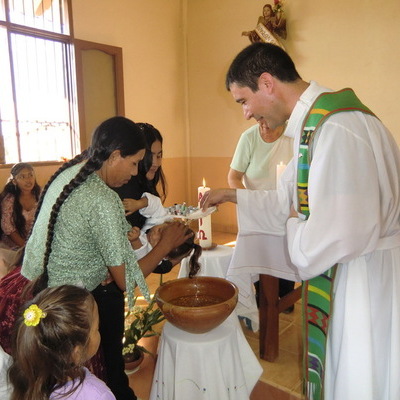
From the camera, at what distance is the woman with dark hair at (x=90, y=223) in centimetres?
139

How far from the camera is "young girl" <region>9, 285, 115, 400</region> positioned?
1.10 m

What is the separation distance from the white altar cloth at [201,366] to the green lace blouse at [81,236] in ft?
1.16

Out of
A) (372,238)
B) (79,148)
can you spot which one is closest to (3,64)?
(79,148)

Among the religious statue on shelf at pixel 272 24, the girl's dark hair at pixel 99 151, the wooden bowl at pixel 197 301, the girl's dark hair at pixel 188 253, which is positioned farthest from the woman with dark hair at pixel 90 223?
the religious statue on shelf at pixel 272 24

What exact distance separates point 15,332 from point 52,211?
414 mm

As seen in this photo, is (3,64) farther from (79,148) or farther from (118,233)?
(118,233)

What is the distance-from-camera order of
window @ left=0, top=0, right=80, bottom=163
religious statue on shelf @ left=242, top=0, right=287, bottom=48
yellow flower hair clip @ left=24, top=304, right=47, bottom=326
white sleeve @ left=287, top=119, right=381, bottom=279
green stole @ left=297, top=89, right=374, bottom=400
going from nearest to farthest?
yellow flower hair clip @ left=24, top=304, right=47, bottom=326 < white sleeve @ left=287, top=119, right=381, bottom=279 < green stole @ left=297, top=89, right=374, bottom=400 < window @ left=0, top=0, right=80, bottom=163 < religious statue on shelf @ left=242, top=0, right=287, bottom=48

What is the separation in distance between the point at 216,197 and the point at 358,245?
920 mm

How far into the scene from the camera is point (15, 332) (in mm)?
1160

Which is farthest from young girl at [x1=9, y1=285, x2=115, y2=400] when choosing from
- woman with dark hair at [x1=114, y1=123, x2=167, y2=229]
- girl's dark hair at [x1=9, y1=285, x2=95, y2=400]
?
woman with dark hair at [x1=114, y1=123, x2=167, y2=229]

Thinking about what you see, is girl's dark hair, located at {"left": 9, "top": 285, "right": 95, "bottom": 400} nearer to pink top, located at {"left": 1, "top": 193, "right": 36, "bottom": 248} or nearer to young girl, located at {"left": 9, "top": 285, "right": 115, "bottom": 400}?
young girl, located at {"left": 9, "top": 285, "right": 115, "bottom": 400}

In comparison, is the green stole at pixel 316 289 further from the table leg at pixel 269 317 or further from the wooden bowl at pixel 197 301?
the table leg at pixel 269 317

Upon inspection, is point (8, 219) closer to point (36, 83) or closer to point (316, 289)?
point (36, 83)

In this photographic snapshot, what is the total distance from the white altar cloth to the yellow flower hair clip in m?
0.69
